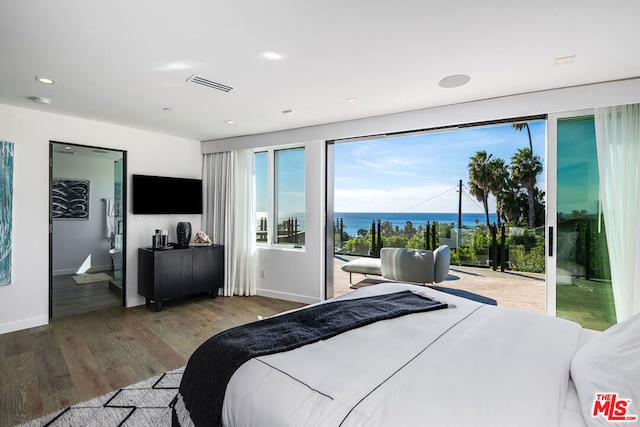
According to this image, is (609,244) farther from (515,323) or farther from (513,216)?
(513,216)

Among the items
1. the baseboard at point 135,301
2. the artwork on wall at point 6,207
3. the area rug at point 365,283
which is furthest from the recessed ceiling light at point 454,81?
the baseboard at point 135,301

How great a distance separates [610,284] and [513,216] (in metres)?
2.96

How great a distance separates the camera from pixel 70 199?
629 cm

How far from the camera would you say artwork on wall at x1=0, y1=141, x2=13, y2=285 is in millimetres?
3439

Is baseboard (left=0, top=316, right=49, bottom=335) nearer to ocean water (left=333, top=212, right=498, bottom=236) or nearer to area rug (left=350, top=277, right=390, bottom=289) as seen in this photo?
ocean water (left=333, top=212, right=498, bottom=236)

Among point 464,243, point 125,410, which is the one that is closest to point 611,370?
point 125,410

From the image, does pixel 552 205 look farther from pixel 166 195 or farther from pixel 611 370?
pixel 166 195

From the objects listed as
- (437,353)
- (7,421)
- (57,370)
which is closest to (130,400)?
(7,421)

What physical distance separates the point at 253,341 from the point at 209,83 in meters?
2.24

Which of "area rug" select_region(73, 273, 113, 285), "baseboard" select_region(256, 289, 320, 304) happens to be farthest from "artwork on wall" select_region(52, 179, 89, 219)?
"baseboard" select_region(256, 289, 320, 304)

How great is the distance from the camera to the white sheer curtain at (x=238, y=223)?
501 centimetres

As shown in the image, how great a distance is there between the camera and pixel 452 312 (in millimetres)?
2111

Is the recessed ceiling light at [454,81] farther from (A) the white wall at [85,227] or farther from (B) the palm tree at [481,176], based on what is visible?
(A) the white wall at [85,227]

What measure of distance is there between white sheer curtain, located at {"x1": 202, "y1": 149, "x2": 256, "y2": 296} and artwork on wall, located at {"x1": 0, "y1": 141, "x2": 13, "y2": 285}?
2401mm
